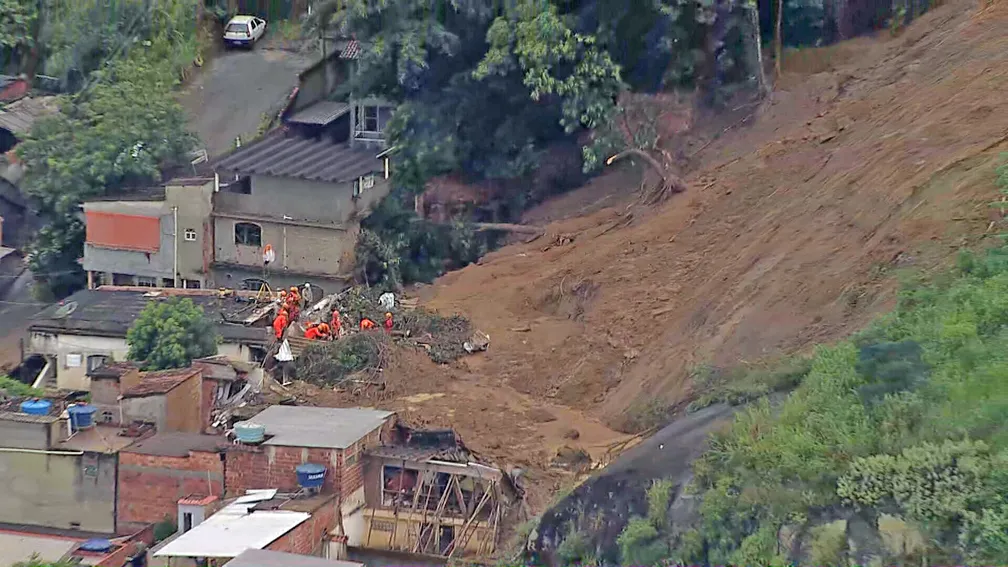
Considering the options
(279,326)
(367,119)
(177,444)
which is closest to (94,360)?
(279,326)

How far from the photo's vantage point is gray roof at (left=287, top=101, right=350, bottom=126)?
31.0 meters

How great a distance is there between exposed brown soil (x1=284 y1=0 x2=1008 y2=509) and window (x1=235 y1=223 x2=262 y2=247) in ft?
12.6

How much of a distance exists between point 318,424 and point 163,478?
1.99 m

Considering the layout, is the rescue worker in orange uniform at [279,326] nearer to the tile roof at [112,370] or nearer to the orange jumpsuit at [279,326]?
the orange jumpsuit at [279,326]

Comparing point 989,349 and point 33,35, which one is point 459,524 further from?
point 33,35

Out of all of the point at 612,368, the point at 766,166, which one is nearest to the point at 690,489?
the point at 612,368

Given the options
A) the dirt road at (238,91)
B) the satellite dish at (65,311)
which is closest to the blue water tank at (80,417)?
the satellite dish at (65,311)

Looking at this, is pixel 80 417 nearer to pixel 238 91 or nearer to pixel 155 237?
pixel 155 237

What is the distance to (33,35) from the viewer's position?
1412 inches

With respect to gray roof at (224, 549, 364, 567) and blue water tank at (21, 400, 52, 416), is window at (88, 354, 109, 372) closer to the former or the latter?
blue water tank at (21, 400, 52, 416)

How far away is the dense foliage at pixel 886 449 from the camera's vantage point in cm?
1049

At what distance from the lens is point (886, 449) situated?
11539mm

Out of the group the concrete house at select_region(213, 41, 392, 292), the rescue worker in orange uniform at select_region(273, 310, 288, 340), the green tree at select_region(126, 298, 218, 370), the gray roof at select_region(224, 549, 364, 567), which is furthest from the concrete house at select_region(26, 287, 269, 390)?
the gray roof at select_region(224, 549, 364, 567)

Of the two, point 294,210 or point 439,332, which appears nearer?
point 439,332
